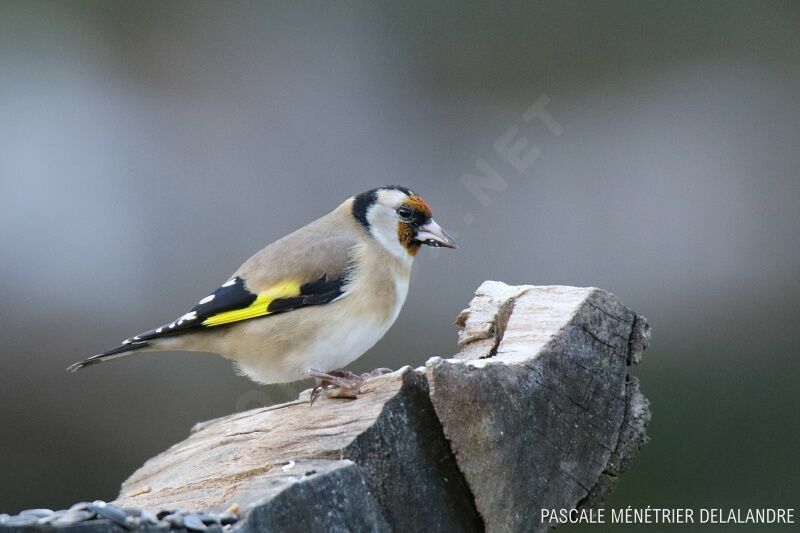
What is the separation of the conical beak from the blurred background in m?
Result: 1.70

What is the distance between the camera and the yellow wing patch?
11.2ft

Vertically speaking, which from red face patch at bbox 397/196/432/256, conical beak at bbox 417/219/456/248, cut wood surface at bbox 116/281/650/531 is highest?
red face patch at bbox 397/196/432/256

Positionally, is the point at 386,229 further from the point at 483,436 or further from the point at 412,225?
the point at 483,436

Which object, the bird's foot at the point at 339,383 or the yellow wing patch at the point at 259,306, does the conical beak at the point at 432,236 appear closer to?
the yellow wing patch at the point at 259,306

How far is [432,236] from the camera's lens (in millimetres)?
3715

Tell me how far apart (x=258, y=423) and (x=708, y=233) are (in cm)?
412

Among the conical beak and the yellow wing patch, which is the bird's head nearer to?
the conical beak

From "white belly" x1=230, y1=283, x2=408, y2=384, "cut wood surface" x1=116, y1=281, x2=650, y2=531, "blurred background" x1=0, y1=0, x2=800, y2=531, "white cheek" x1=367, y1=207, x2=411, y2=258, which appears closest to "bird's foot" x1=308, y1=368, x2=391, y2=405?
"cut wood surface" x1=116, y1=281, x2=650, y2=531

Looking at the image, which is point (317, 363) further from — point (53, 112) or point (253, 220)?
point (53, 112)

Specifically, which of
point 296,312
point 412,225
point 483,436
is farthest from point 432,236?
point 483,436

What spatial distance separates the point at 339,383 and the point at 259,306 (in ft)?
2.27

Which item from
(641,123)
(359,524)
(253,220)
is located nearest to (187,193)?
(253,220)

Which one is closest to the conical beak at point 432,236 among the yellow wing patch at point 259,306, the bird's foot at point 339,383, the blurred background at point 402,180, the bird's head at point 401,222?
the bird's head at point 401,222

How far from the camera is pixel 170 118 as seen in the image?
21.6ft
